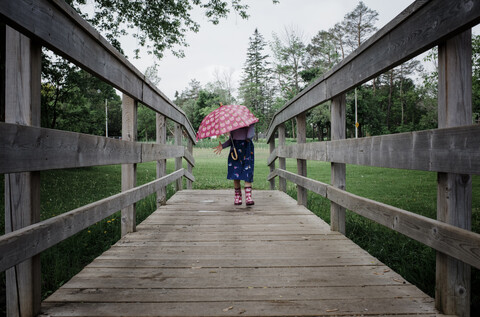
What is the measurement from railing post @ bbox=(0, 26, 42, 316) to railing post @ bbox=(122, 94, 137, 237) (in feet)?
4.84

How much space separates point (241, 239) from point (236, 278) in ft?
2.89

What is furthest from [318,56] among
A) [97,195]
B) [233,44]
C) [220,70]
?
[97,195]

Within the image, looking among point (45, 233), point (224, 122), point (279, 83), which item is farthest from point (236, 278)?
point (279, 83)

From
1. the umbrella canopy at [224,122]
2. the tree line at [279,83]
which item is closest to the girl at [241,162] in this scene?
the umbrella canopy at [224,122]

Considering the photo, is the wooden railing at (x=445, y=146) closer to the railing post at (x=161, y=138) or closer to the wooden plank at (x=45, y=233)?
the wooden plank at (x=45, y=233)

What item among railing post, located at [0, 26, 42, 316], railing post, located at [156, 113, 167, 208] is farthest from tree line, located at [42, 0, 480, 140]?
railing post, located at [0, 26, 42, 316]

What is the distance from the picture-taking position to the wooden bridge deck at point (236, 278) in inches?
63.7

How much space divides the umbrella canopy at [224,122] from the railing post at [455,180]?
249 cm

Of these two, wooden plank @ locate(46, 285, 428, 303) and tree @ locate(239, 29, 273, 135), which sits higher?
tree @ locate(239, 29, 273, 135)

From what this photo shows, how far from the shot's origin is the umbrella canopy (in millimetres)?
3766

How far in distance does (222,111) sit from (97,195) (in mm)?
3585

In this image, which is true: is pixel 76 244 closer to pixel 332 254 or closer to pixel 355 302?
pixel 332 254

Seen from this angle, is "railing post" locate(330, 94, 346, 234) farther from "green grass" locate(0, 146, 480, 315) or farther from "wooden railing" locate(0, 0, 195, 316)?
"wooden railing" locate(0, 0, 195, 316)

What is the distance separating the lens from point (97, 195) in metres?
6.17
